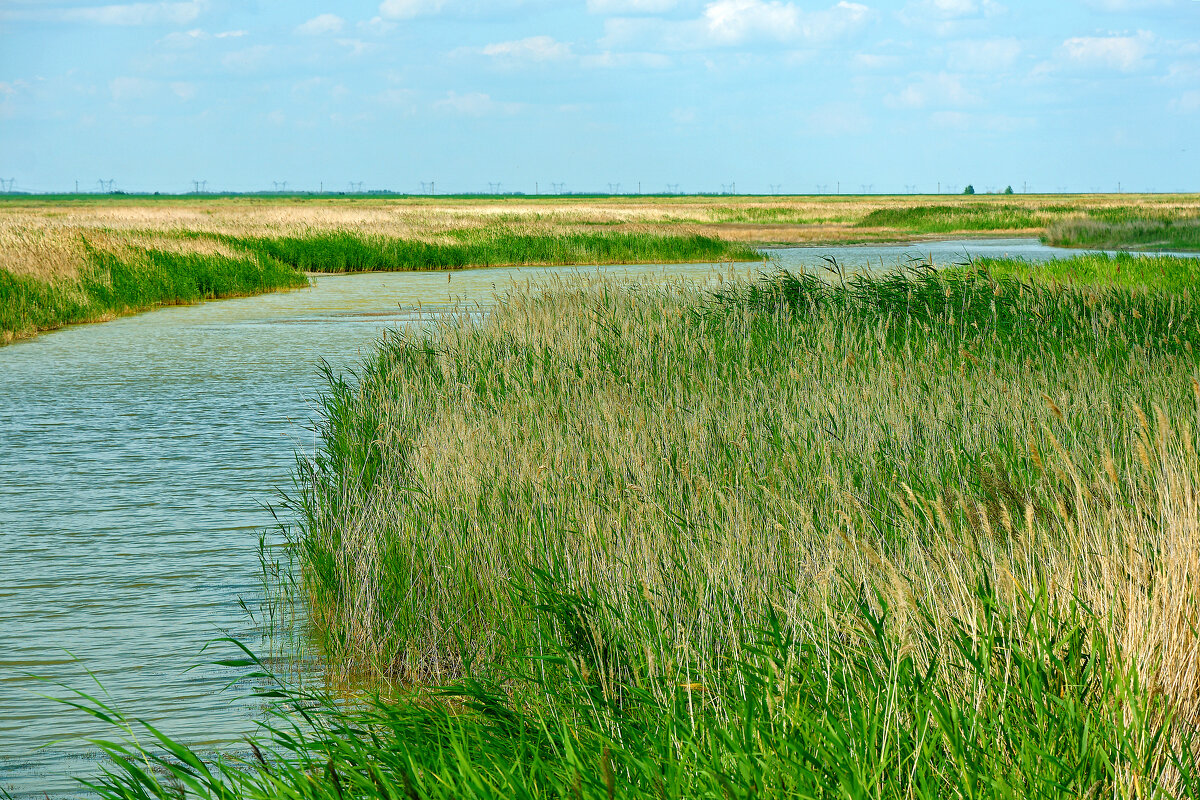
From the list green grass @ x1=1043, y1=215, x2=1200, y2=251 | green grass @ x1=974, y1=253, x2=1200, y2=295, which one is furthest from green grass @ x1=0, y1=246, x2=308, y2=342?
green grass @ x1=1043, y1=215, x2=1200, y2=251

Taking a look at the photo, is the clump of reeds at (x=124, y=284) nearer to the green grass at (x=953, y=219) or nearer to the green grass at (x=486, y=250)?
the green grass at (x=486, y=250)

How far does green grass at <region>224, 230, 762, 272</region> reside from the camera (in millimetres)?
36344

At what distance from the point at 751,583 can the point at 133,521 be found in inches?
200

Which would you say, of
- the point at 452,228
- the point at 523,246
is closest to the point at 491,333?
the point at 523,246

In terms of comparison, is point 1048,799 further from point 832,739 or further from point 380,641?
point 380,641

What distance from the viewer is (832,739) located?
107 inches

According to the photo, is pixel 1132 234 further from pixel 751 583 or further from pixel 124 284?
pixel 751 583

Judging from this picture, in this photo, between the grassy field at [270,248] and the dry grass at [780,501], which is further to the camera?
the grassy field at [270,248]

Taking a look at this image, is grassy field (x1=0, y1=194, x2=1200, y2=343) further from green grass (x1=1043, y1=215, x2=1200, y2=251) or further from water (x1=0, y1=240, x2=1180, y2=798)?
water (x1=0, y1=240, x2=1180, y2=798)

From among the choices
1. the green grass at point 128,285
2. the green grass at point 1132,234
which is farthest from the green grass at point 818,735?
the green grass at point 1132,234

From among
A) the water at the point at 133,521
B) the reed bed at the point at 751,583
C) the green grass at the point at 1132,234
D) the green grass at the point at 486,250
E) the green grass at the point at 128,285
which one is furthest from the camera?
the green grass at the point at 486,250

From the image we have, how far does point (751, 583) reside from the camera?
4094 mm

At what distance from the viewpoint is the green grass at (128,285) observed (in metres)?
20.7

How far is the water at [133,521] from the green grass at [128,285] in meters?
3.17
